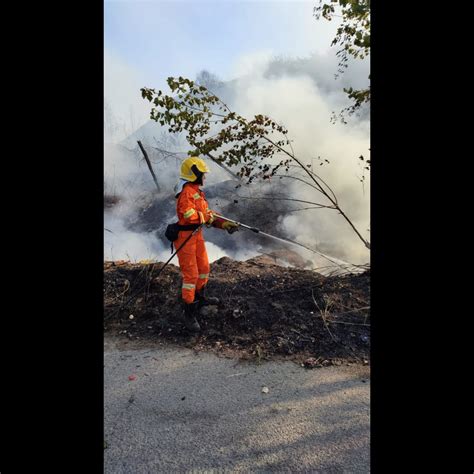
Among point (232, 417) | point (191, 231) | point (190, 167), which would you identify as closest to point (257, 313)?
point (191, 231)

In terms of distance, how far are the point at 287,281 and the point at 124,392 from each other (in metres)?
2.93

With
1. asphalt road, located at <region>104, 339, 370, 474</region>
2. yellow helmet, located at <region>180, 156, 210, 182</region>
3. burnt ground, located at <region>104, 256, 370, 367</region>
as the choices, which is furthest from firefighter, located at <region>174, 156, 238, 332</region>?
asphalt road, located at <region>104, 339, 370, 474</region>

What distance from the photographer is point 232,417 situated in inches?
112

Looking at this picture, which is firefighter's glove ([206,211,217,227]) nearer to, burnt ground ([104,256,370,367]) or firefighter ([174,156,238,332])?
firefighter ([174,156,238,332])

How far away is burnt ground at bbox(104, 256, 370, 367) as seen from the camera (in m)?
4.09

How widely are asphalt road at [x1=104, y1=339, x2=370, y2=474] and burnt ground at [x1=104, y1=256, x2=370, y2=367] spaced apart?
350 millimetres

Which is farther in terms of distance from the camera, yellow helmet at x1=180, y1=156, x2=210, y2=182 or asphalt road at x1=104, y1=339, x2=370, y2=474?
yellow helmet at x1=180, y1=156, x2=210, y2=182

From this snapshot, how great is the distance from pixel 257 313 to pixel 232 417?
1.93 m

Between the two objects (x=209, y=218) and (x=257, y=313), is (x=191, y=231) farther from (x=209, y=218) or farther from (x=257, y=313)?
(x=257, y=313)

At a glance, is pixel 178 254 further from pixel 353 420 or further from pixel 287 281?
pixel 353 420

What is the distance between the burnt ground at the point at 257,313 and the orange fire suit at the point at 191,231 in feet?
2.10
